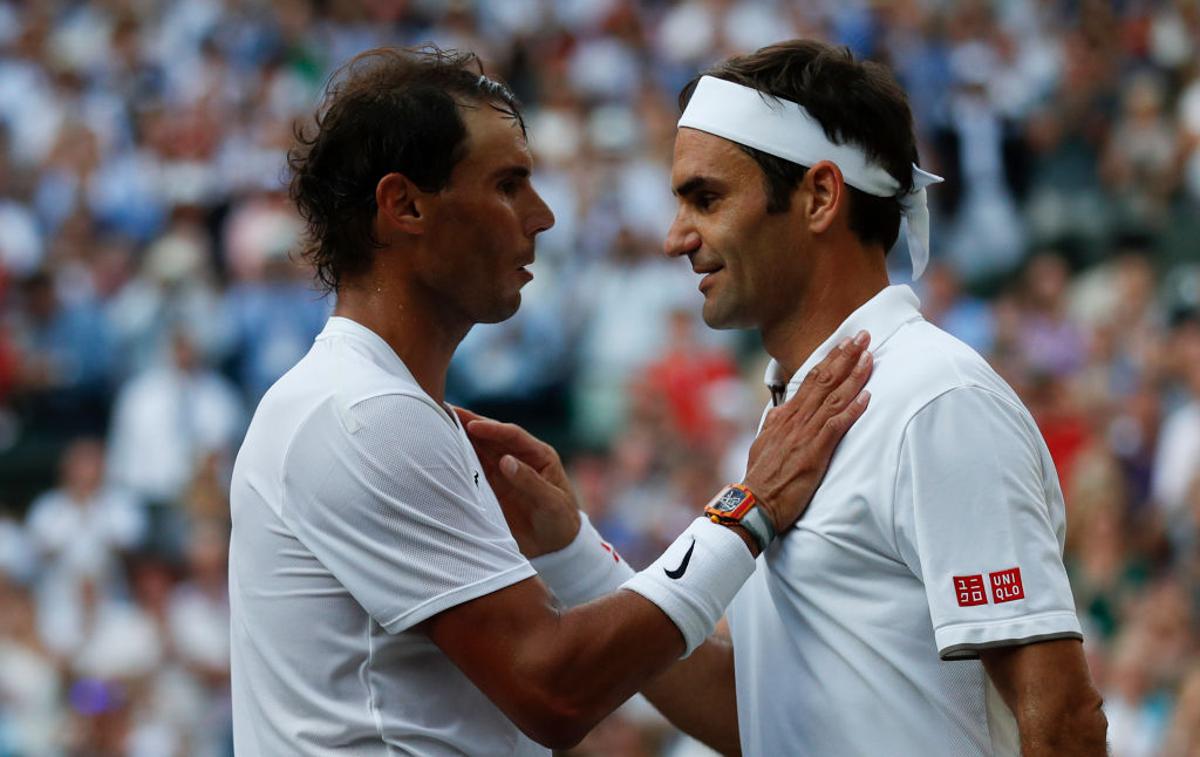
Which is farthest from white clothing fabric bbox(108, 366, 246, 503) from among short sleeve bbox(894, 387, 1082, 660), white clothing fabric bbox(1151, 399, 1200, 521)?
short sleeve bbox(894, 387, 1082, 660)

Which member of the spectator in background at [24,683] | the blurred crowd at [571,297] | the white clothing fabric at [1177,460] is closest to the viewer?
the white clothing fabric at [1177,460]

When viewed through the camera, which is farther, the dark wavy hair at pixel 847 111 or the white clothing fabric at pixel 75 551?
the white clothing fabric at pixel 75 551

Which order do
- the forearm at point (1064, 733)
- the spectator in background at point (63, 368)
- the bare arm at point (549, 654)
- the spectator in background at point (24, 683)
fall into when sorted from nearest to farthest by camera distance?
the forearm at point (1064, 733), the bare arm at point (549, 654), the spectator in background at point (24, 683), the spectator in background at point (63, 368)

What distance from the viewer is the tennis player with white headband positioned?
9.66ft

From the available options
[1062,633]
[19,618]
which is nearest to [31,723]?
[19,618]

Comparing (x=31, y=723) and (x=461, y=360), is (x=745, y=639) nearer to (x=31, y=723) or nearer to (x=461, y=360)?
(x=31, y=723)

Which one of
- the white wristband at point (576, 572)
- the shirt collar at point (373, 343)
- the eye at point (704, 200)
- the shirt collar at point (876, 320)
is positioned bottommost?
the white wristband at point (576, 572)

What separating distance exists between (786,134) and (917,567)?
88cm

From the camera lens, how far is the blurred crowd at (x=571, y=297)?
824cm

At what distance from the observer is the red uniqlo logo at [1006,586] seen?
9.57 feet

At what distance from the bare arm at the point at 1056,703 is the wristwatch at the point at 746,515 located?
1.67 ft

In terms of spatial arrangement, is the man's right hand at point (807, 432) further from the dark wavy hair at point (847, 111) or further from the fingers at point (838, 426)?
the dark wavy hair at point (847, 111)

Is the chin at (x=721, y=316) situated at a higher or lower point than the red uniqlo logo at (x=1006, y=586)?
higher

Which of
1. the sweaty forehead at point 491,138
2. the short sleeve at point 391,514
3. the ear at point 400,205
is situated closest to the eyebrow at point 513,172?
the sweaty forehead at point 491,138
